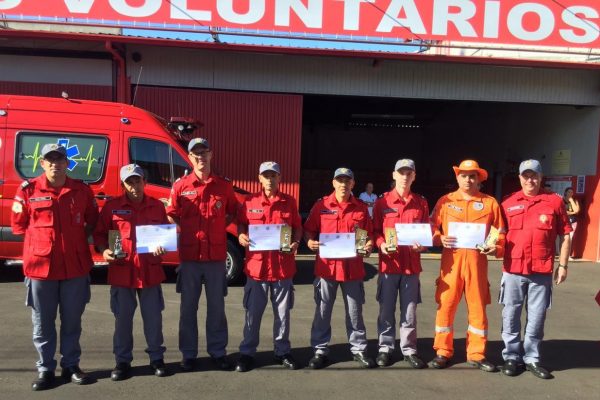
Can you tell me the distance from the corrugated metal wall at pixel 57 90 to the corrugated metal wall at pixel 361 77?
76cm

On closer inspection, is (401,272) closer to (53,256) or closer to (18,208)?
(53,256)

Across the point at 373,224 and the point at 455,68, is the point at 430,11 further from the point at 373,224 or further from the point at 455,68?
the point at 373,224

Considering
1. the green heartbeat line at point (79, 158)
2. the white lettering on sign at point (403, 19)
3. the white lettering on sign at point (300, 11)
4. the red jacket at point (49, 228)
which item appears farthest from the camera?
the white lettering on sign at point (403, 19)

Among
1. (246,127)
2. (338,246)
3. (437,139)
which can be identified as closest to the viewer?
(338,246)

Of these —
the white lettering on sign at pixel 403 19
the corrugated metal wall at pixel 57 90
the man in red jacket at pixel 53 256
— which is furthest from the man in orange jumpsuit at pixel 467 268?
the corrugated metal wall at pixel 57 90

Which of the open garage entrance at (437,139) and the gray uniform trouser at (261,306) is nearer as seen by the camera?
the gray uniform trouser at (261,306)

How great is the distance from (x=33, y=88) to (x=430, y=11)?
28.0 ft

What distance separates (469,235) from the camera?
4.14m

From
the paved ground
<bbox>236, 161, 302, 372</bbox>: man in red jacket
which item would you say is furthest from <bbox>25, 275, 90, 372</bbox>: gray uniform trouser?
<bbox>236, 161, 302, 372</bbox>: man in red jacket

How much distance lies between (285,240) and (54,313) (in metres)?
1.99

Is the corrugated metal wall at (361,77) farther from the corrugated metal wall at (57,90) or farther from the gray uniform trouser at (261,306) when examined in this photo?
the gray uniform trouser at (261,306)

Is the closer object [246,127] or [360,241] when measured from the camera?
[360,241]

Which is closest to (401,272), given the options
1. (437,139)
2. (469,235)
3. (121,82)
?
(469,235)

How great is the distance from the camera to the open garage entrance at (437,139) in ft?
40.0
